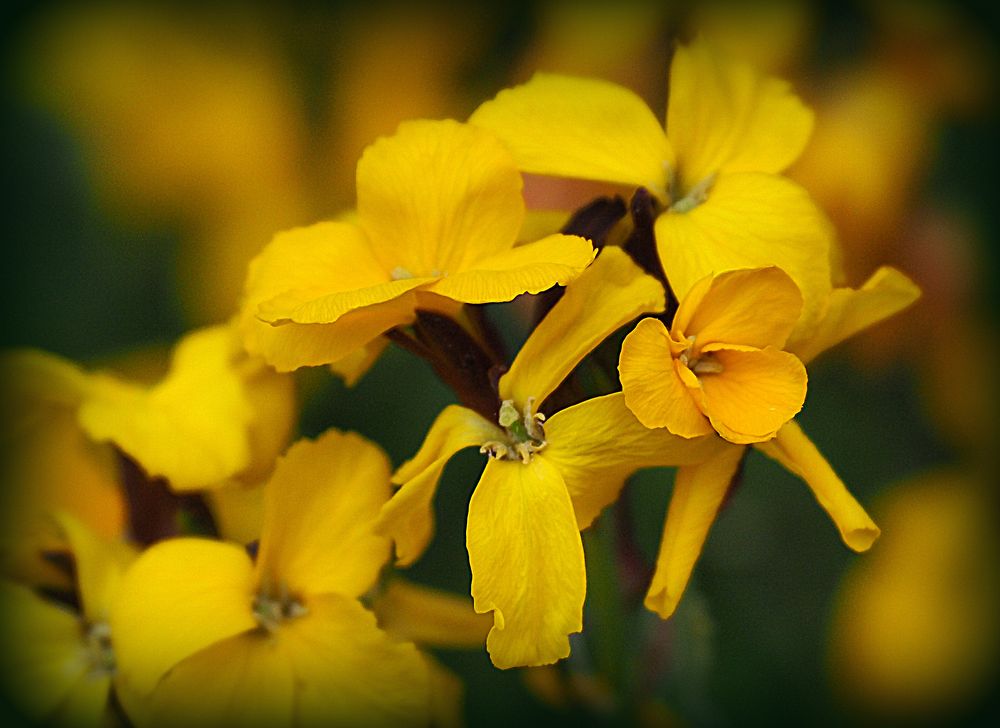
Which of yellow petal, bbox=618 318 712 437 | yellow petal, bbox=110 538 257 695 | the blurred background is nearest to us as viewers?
yellow petal, bbox=618 318 712 437

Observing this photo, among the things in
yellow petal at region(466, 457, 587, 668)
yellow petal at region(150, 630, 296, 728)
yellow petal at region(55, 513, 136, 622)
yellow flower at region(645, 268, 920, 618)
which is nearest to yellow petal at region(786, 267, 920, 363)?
yellow flower at region(645, 268, 920, 618)

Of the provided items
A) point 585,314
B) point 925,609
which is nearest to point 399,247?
point 585,314

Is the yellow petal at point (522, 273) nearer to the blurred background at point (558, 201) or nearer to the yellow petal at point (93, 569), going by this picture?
the blurred background at point (558, 201)

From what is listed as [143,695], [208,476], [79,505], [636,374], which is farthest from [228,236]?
[636,374]

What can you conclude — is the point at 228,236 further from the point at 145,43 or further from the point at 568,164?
the point at 568,164

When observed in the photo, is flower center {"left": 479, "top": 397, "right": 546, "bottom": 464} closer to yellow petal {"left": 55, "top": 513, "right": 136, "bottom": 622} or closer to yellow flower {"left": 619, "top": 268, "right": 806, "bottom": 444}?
yellow flower {"left": 619, "top": 268, "right": 806, "bottom": 444}

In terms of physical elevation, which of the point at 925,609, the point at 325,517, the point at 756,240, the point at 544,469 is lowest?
the point at 925,609

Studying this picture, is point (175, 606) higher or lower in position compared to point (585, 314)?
lower

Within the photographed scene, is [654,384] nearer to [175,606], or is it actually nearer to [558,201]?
[175,606]
